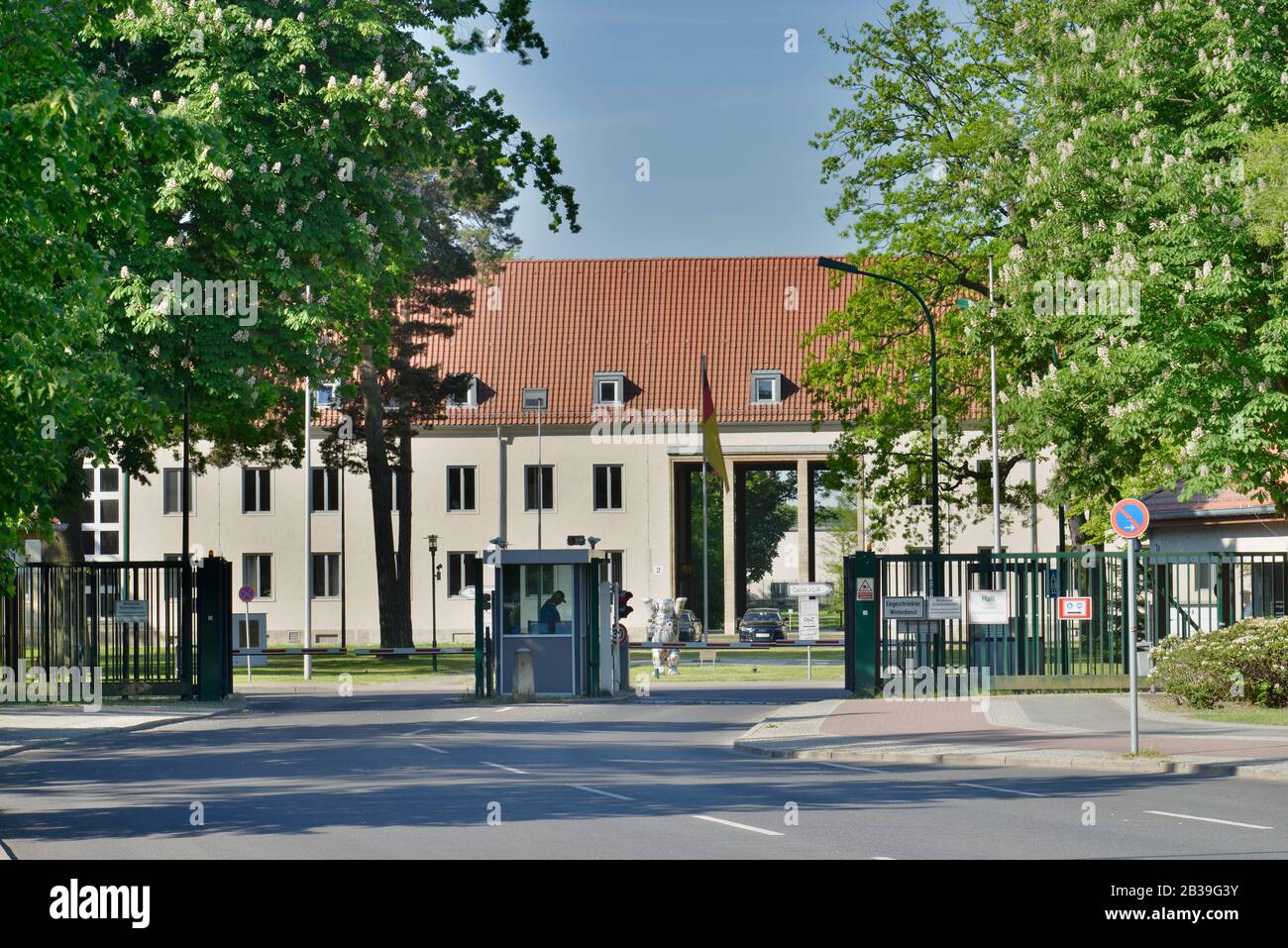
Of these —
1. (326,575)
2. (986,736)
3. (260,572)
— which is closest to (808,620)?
(986,736)

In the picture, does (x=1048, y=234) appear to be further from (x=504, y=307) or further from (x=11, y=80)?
(x=504, y=307)

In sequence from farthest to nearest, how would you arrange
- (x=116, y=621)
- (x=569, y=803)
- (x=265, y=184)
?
(x=116, y=621), (x=265, y=184), (x=569, y=803)

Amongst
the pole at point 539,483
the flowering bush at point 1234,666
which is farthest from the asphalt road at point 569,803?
the pole at point 539,483

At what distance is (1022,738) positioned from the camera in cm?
2281

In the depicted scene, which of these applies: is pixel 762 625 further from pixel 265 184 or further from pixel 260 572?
pixel 265 184

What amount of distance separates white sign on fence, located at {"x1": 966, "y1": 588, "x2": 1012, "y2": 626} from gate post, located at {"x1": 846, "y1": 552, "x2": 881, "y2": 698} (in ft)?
5.46

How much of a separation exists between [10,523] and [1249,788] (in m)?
12.7

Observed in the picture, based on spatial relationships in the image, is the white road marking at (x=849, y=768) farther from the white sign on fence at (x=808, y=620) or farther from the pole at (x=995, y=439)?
the pole at (x=995, y=439)

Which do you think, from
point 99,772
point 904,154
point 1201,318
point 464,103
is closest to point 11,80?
point 99,772

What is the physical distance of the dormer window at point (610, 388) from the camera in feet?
243

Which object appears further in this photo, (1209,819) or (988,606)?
(988,606)

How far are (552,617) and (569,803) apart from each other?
16587 millimetres

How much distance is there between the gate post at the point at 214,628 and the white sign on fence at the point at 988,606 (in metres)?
13.0

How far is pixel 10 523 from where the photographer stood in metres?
18.5
